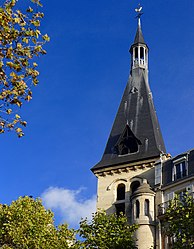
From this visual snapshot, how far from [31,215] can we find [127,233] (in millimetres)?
7514

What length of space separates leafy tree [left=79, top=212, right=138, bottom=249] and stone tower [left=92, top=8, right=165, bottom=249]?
3.26 metres

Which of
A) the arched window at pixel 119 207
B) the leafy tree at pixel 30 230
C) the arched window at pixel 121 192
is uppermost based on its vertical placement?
the arched window at pixel 121 192

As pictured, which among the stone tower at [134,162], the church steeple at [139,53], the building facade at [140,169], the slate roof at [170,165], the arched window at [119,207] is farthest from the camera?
the church steeple at [139,53]

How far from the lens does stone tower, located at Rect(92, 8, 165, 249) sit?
127 feet

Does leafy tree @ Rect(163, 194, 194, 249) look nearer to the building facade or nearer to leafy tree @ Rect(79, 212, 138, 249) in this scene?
leafy tree @ Rect(79, 212, 138, 249)

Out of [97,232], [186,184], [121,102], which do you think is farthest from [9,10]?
[121,102]

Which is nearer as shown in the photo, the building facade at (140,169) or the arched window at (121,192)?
the building facade at (140,169)

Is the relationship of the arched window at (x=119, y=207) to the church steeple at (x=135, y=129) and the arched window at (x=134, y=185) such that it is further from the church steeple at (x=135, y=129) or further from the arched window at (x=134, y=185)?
the church steeple at (x=135, y=129)

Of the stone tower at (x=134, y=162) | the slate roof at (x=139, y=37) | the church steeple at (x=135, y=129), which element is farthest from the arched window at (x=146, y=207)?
the slate roof at (x=139, y=37)

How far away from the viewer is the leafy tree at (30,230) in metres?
33.9

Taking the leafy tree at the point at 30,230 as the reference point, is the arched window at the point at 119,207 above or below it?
above

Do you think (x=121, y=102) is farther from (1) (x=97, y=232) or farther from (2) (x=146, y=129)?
(1) (x=97, y=232)

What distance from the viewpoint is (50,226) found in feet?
120

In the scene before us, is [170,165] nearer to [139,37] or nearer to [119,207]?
[119,207]
